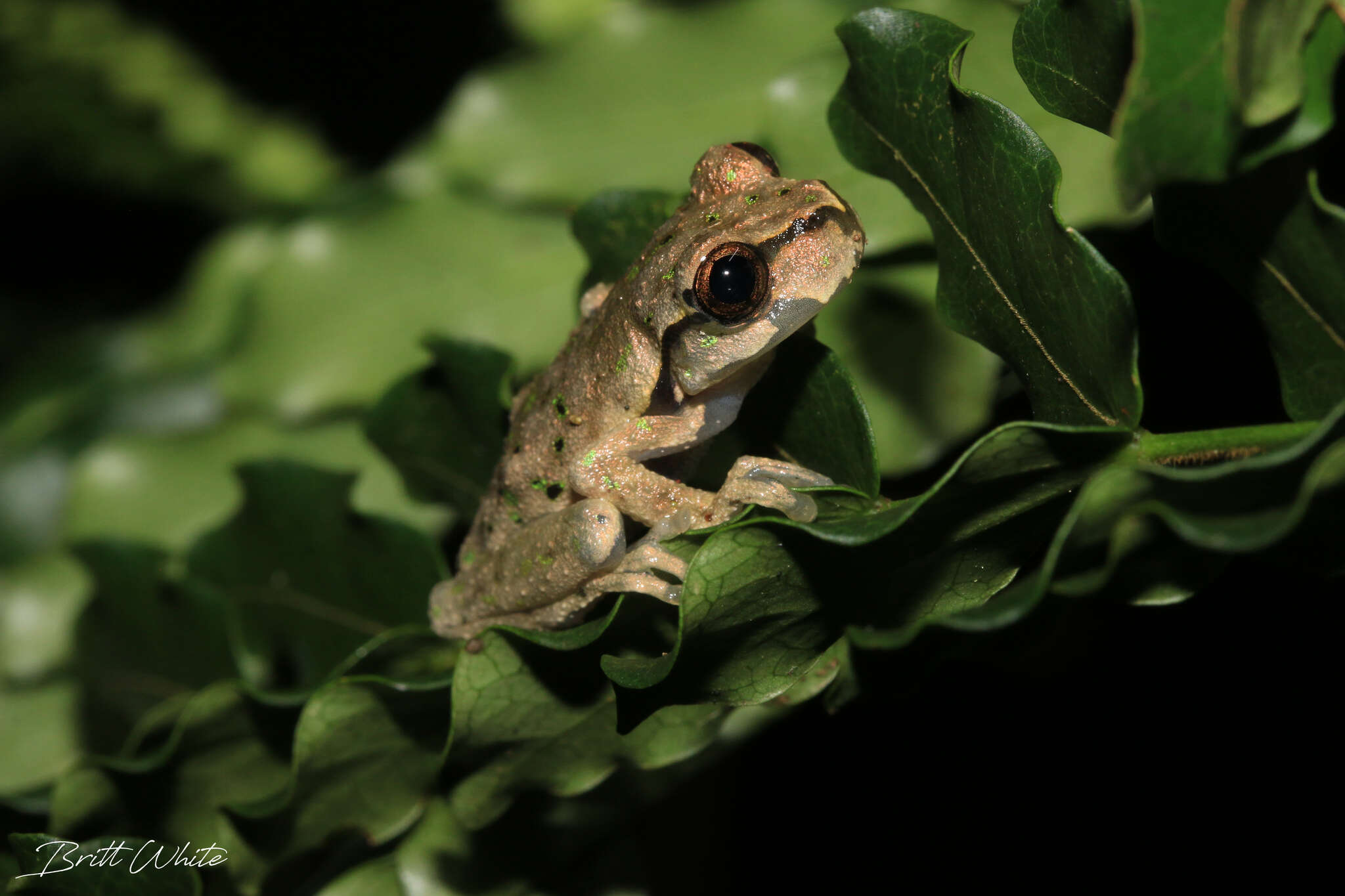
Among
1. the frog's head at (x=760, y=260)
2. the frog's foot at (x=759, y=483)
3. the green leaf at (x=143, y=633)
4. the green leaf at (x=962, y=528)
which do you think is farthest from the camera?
the green leaf at (x=143, y=633)

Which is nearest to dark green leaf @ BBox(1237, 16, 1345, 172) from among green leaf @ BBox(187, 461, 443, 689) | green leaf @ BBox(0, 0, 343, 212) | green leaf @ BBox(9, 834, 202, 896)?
green leaf @ BBox(187, 461, 443, 689)

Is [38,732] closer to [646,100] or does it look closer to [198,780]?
[198,780]

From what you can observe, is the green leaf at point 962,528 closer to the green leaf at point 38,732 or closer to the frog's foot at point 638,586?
the frog's foot at point 638,586

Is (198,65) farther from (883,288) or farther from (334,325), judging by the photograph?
(883,288)

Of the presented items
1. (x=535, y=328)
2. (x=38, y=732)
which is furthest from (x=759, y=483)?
(x=38, y=732)

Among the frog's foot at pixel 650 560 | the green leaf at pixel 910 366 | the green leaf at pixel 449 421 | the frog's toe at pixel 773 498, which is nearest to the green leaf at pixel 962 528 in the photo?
the frog's toe at pixel 773 498
